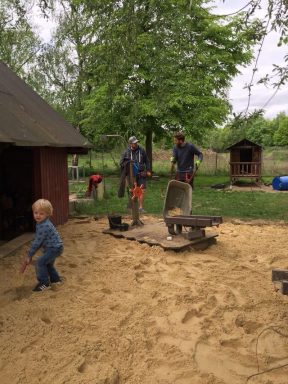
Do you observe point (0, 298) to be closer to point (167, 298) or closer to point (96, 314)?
point (96, 314)

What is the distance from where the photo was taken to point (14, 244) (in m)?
6.78

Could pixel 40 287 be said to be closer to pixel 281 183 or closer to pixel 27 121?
pixel 27 121

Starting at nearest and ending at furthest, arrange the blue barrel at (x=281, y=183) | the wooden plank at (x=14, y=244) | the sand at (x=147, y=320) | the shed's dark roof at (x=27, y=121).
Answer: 1. the sand at (x=147, y=320)
2. the shed's dark roof at (x=27, y=121)
3. the wooden plank at (x=14, y=244)
4. the blue barrel at (x=281, y=183)

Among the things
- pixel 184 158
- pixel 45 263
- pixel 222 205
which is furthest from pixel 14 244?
pixel 222 205

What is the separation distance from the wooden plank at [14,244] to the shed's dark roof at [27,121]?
170cm

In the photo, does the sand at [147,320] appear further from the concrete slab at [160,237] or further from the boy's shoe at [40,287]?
the concrete slab at [160,237]

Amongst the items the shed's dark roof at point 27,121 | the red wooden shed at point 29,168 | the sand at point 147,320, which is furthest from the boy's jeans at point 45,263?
the red wooden shed at point 29,168

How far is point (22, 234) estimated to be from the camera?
25.4 ft

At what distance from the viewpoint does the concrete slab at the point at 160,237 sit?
21.6ft

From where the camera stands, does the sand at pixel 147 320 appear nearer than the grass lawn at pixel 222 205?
Yes

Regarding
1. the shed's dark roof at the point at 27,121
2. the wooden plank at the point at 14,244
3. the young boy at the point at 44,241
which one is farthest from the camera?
the wooden plank at the point at 14,244

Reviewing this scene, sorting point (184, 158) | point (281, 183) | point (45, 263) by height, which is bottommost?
point (45, 263)

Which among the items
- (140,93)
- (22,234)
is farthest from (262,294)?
(140,93)

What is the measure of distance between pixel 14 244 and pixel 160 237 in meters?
2.43
